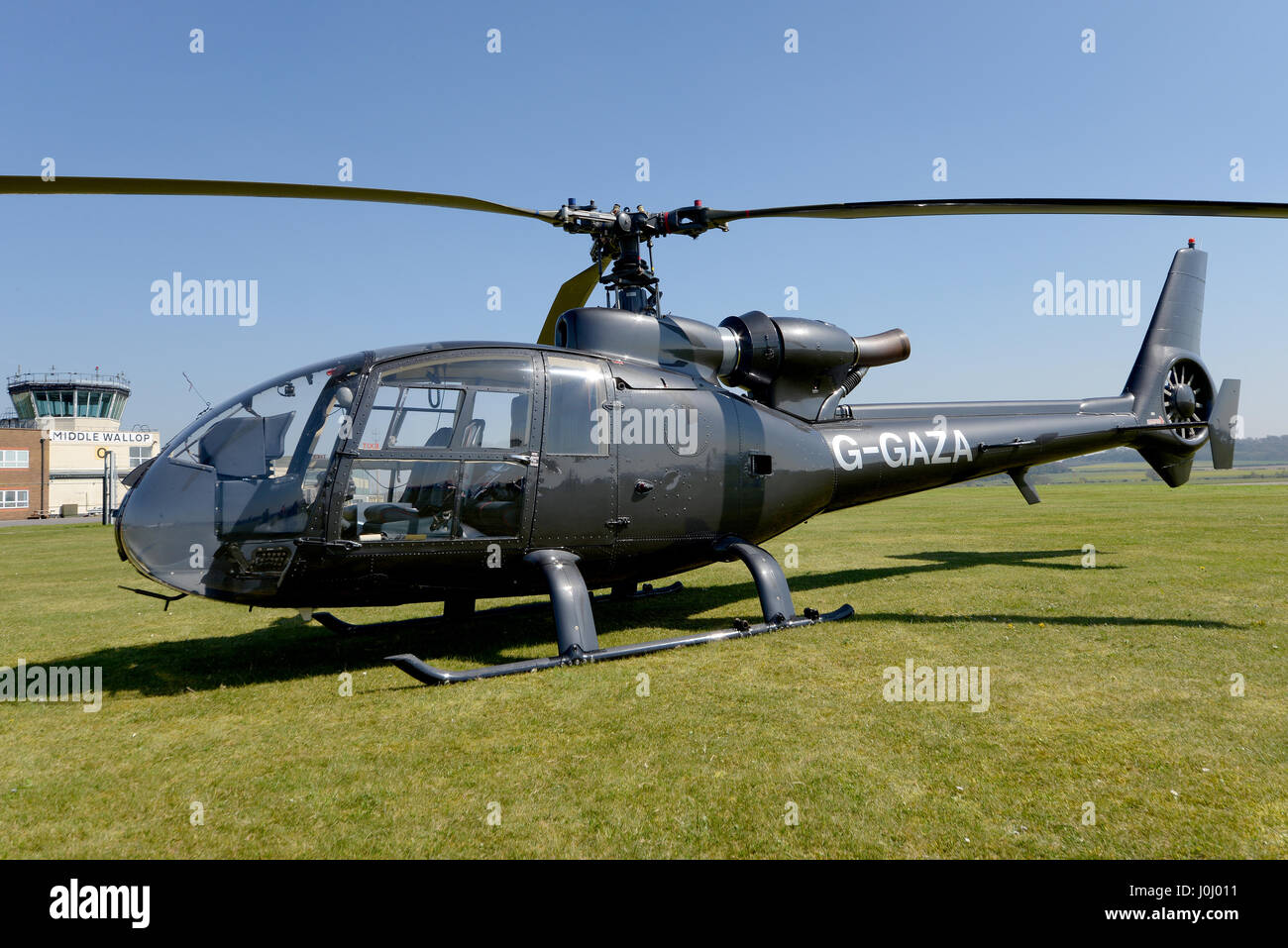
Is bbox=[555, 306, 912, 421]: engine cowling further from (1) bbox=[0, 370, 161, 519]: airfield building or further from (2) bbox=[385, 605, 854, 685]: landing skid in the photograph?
(1) bbox=[0, 370, 161, 519]: airfield building

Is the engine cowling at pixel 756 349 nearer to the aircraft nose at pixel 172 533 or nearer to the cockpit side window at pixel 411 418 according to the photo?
the cockpit side window at pixel 411 418

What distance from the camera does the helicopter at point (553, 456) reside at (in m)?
6.76

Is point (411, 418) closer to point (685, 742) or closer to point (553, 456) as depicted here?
point (553, 456)

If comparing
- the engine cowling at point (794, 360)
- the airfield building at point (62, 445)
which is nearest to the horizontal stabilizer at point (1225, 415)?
the engine cowling at point (794, 360)

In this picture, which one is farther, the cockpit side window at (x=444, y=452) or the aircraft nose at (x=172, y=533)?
the cockpit side window at (x=444, y=452)

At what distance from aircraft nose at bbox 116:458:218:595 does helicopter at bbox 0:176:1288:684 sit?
18mm

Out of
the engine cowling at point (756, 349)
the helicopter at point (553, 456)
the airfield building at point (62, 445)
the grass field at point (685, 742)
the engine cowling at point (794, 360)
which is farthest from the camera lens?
the airfield building at point (62, 445)

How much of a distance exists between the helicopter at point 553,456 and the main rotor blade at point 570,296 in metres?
0.03

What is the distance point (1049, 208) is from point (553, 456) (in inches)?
225

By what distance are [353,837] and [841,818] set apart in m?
2.78

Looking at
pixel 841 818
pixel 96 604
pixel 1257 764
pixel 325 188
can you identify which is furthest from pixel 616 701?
pixel 96 604
